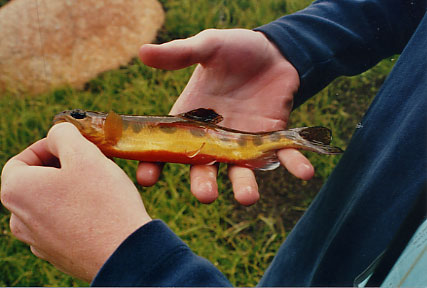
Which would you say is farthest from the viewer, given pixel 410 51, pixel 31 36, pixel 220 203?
pixel 31 36

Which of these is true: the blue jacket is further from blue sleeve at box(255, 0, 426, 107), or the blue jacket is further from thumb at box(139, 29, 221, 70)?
thumb at box(139, 29, 221, 70)

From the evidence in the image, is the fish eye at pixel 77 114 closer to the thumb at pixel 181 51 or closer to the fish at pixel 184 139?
the fish at pixel 184 139

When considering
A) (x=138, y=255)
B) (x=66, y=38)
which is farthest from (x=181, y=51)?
(x=66, y=38)

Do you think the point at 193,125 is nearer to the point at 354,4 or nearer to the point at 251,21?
the point at 354,4

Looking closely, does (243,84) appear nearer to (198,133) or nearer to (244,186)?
(198,133)

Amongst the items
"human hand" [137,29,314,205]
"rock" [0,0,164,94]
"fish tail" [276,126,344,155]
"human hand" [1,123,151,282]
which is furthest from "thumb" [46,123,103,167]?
"rock" [0,0,164,94]

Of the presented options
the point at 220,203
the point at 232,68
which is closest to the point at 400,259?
the point at 232,68
